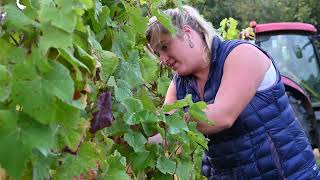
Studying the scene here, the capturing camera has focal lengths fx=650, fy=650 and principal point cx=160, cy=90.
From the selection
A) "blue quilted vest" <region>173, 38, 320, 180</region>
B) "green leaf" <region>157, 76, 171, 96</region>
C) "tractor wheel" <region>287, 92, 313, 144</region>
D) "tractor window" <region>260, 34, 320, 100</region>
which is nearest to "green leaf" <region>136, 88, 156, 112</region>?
"blue quilted vest" <region>173, 38, 320, 180</region>

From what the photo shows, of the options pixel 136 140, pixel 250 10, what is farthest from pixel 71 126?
pixel 250 10

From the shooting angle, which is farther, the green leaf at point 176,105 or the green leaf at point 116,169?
the green leaf at point 176,105

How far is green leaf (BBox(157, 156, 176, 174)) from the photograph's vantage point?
1822 millimetres

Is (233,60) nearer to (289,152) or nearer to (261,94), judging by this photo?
(261,94)

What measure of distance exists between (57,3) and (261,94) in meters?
1.39

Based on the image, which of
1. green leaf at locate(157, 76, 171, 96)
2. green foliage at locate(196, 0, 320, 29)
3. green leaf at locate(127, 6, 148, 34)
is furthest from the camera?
green foliage at locate(196, 0, 320, 29)

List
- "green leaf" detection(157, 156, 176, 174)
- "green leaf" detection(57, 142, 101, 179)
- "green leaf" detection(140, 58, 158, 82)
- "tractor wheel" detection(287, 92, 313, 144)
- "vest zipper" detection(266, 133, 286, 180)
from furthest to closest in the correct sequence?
"tractor wheel" detection(287, 92, 313, 144), "vest zipper" detection(266, 133, 286, 180), "green leaf" detection(140, 58, 158, 82), "green leaf" detection(157, 156, 176, 174), "green leaf" detection(57, 142, 101, 179)

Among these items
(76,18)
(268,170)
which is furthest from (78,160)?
(268,170)

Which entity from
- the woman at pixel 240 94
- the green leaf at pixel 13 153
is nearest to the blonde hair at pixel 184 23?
the woman at pixel 240 94

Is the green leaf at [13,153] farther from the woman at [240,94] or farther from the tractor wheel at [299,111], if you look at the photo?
the tractor wheel at [299,111]

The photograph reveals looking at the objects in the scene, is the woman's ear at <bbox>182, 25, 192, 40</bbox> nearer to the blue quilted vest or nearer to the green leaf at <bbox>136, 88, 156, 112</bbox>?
the blue quilted vest

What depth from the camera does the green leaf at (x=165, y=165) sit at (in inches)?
71.7

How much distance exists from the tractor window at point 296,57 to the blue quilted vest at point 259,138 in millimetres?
5824

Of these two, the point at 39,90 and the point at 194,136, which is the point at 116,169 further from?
the point at 39,90
